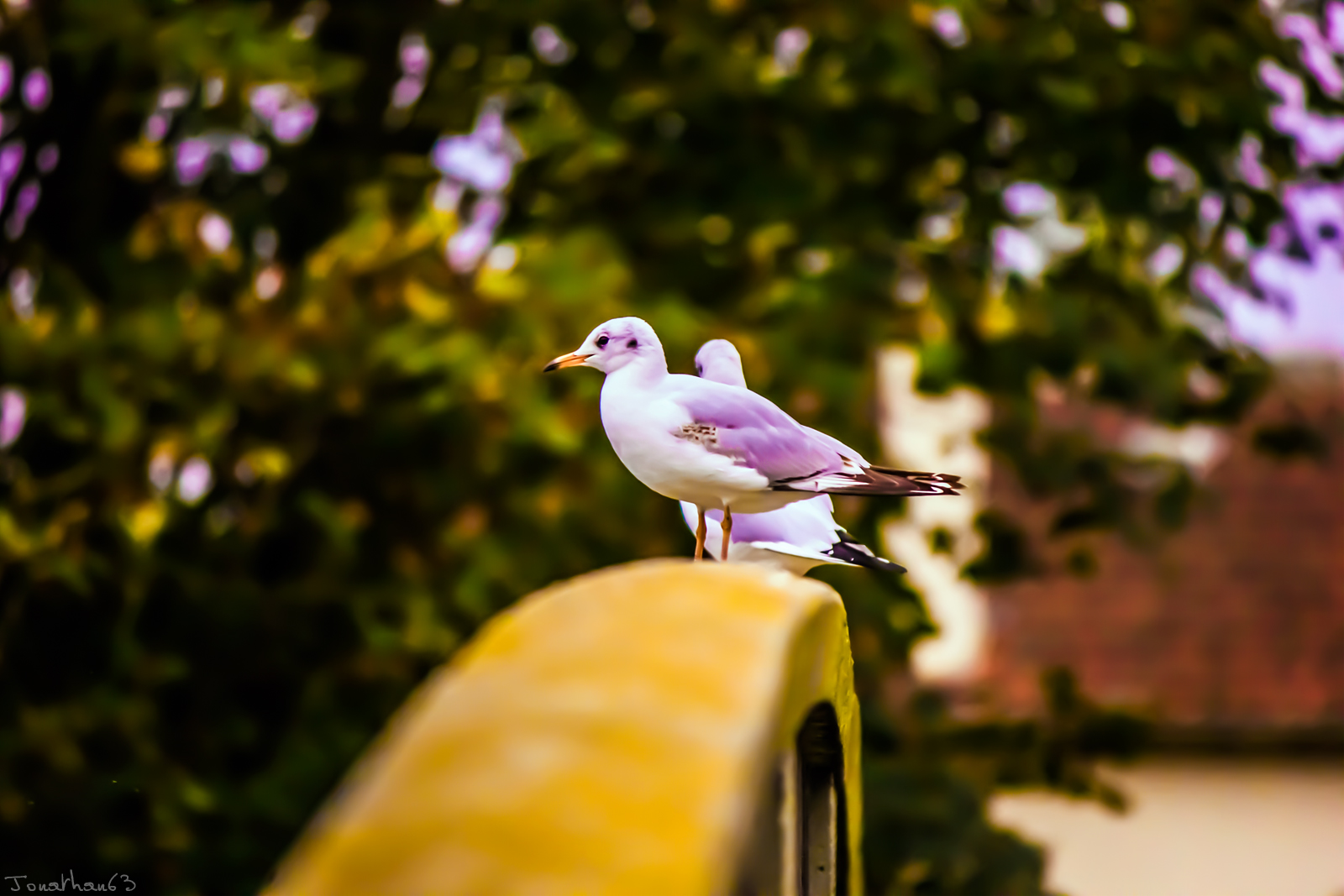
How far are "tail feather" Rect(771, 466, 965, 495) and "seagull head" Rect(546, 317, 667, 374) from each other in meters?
0.20

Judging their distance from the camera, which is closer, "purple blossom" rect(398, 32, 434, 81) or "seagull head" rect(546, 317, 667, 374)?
"seagull head" rect(546, 317, 667, 374)

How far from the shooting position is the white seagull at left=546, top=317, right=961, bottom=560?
4.83 ft

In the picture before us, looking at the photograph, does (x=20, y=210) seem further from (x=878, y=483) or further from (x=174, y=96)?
(x=878, y=483)

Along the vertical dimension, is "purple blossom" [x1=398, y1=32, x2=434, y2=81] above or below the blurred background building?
above

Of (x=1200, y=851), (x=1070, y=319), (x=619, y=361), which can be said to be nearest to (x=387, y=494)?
(x=1070, y=319)

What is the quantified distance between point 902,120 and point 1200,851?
1317 cm

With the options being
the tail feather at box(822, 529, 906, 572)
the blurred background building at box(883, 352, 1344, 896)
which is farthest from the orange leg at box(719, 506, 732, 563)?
the blurred background building at box(883, 352, 1344, 896)

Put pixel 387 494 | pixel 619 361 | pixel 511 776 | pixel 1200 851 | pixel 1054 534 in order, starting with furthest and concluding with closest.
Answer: pixel 1200 851
pixel 1054 534
pixel 387 494
pixel 619 361
pixel 511 776

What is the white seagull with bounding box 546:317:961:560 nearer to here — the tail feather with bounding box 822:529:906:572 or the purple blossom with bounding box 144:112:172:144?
the tail feather with bounding box 822:529:906:572

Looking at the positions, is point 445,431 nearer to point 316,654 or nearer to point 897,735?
point 316,654

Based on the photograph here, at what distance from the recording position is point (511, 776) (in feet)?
2.51

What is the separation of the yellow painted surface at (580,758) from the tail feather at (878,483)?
385mm

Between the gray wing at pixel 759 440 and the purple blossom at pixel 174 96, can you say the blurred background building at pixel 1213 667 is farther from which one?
the gray wing at pixel 759 440

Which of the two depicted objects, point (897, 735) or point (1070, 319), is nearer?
point (1070, 319)
